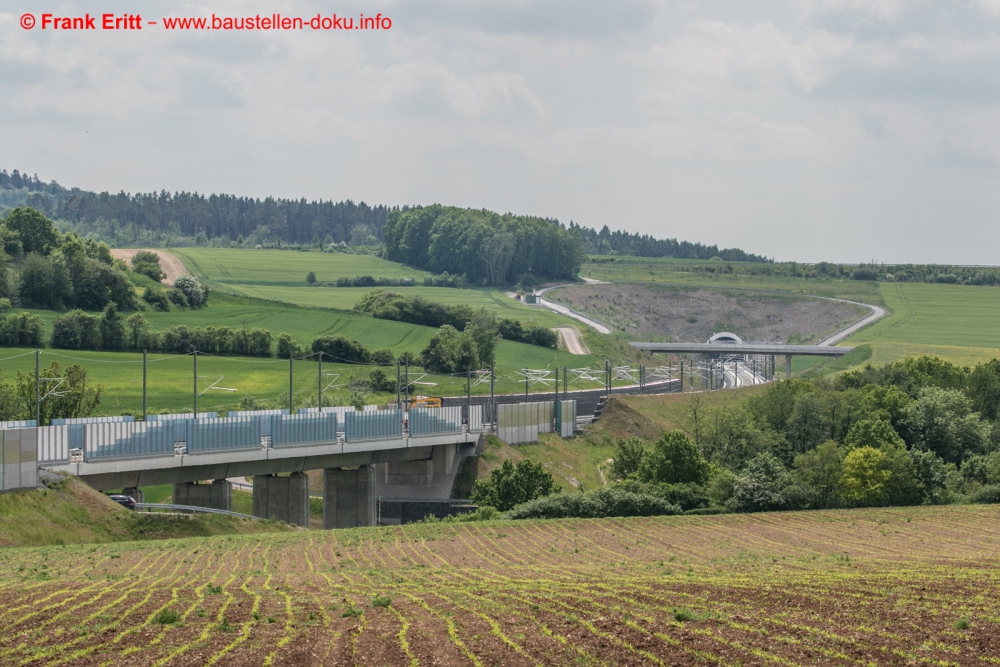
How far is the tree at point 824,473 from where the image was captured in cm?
7300

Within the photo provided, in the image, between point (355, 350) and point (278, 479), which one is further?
point (355, 350)

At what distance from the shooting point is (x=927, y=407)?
108500mm

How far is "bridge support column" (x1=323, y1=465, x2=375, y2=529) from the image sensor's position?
266 ft

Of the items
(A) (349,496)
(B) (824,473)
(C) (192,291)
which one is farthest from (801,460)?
(C) (192,291)

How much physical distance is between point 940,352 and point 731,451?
101089 mm

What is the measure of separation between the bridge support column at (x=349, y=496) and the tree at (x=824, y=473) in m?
28.2

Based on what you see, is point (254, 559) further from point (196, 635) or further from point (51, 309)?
point (51, 309)

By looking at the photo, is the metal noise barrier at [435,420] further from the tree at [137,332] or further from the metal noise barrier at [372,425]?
the tree at [137,332]

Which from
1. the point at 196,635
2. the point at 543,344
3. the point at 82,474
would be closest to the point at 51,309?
the point at 543,344

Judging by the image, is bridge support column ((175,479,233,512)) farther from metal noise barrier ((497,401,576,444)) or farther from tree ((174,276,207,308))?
tree ((174,276,207,308))

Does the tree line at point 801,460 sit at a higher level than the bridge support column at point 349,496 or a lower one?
higher

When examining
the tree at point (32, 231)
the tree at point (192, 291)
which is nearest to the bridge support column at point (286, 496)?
the tree at point (192, 291)


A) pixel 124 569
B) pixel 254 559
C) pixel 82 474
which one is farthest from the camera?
pixel 82 474

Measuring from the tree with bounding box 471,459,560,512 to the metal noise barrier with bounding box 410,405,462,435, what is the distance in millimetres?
10467
